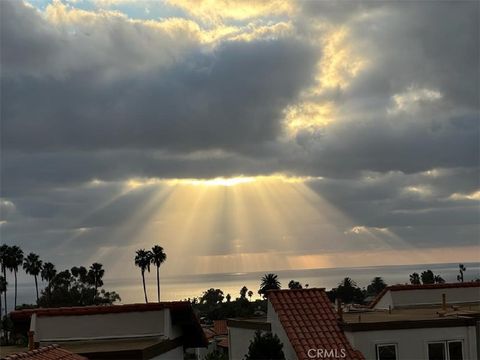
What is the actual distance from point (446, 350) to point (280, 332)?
6621mm

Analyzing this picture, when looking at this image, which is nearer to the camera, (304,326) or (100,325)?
(100,325)

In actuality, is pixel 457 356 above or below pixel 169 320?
below

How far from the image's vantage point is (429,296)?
34.8 meters

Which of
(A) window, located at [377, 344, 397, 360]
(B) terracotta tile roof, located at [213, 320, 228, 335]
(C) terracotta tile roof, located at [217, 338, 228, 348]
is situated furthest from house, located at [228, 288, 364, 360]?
(B) terracotta tile roof, located at [213, 320, 228, 335]

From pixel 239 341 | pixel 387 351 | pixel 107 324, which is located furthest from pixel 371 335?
pixel 107 324

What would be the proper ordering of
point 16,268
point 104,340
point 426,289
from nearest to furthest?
point 104,340
point 426,289
point 16,268

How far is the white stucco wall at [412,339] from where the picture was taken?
24375mm

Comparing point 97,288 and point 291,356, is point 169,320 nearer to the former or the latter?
point 291,356

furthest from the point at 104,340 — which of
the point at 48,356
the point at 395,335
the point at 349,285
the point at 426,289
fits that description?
the point at 349,285

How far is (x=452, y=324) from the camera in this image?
24812mm

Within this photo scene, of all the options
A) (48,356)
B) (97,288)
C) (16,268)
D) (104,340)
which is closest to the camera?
(48,356)

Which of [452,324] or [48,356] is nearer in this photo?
[48,356]

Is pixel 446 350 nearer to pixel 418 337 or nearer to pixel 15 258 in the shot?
pixel 418 337

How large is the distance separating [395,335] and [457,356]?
2679 millimetres
